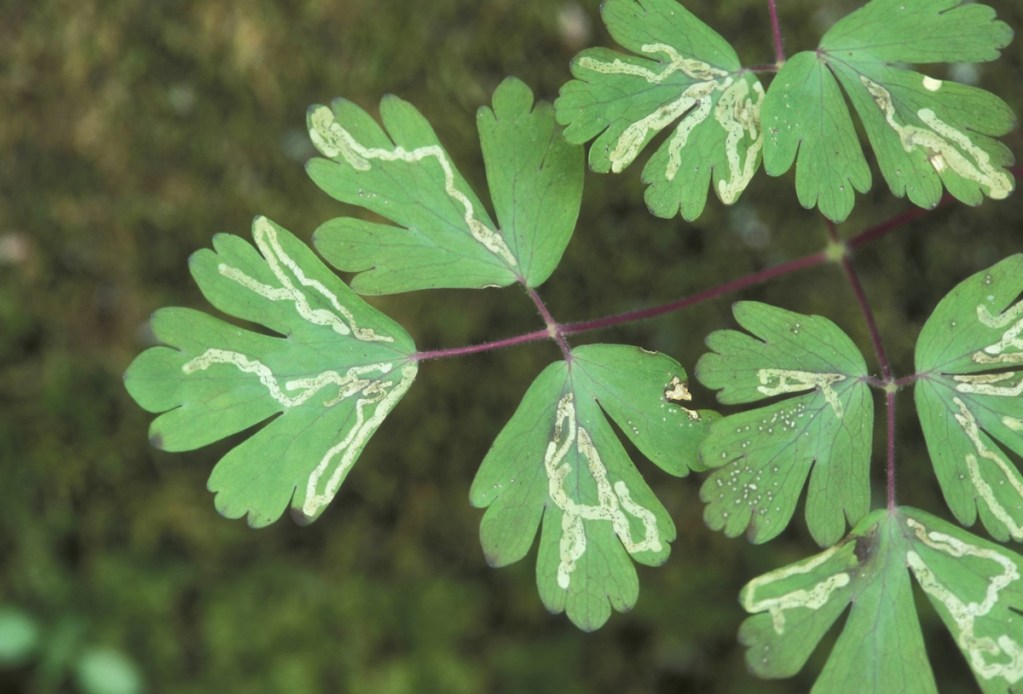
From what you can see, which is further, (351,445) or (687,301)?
(687,301)

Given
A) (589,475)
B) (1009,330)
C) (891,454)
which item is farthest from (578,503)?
(1009,330)

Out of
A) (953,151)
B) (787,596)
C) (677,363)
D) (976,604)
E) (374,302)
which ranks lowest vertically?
(976,604)

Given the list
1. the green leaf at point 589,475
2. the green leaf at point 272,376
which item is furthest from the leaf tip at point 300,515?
the green leaf at point 589,475

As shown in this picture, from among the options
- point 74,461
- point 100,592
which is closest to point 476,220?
point 74,461

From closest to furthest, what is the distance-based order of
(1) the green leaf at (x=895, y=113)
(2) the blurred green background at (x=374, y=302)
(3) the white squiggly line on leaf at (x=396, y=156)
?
1. (1) the green leaf at (x=895, y=113)
2. (3) the white squiggly line on leaf at (x=396, y=156)
3. (2) the blurred green background at (x=374, y=302)

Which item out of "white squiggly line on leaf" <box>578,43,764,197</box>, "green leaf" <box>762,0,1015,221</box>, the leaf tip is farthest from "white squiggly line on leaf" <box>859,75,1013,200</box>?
the leaf tip

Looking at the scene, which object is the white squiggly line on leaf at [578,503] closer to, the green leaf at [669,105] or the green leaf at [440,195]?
the green leaf at [440,195]

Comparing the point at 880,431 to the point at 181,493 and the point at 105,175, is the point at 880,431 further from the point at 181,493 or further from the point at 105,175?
the point at 105,175

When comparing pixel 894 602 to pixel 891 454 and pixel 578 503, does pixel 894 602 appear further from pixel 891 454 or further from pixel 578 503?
pixel 578 503
